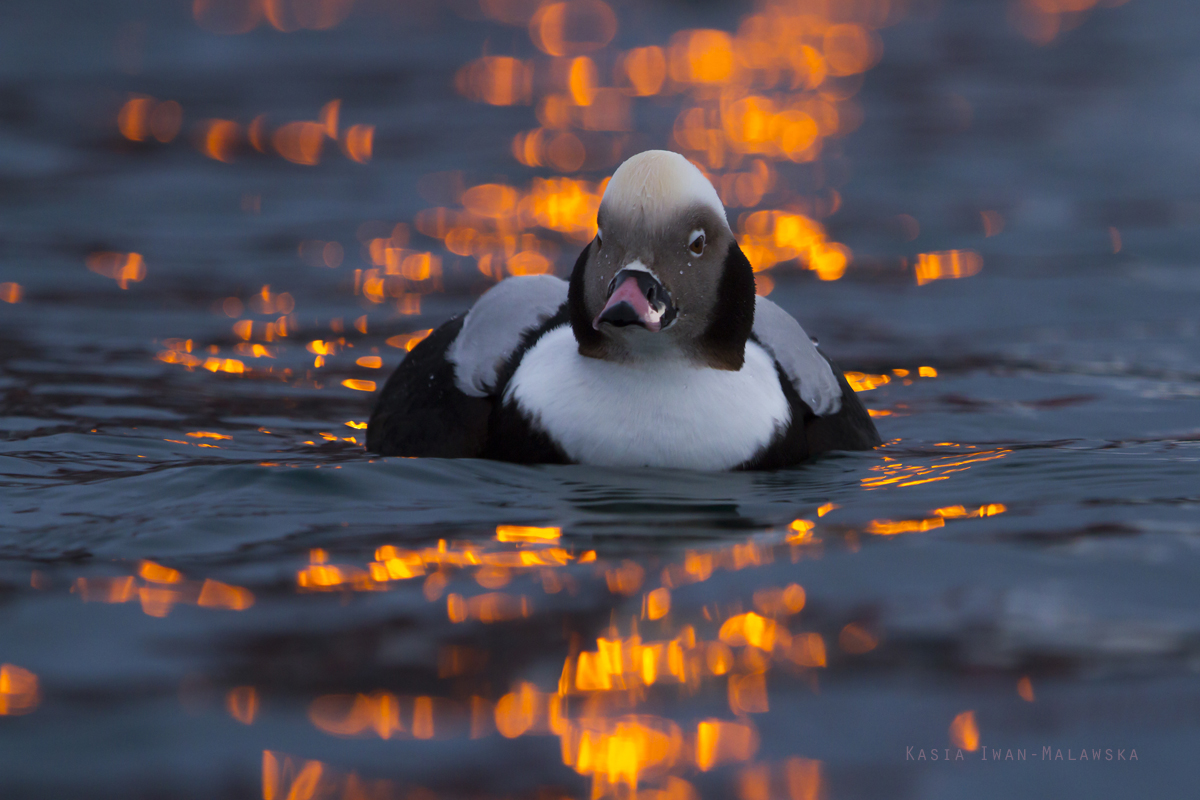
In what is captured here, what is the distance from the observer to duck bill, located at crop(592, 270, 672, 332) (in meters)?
4.02

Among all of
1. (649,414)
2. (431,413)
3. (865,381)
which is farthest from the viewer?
(865,381)

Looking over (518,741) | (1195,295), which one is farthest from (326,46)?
(518,741)

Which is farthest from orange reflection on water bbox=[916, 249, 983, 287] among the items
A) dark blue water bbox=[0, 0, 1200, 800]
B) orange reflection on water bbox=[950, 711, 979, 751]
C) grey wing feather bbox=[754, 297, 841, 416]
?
orange reflection on water bbox=[950, 711, 979, 751]

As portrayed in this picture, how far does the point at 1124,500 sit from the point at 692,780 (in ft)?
7.59

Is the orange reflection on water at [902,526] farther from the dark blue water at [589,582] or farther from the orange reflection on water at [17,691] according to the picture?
the orange reflection on water at [17,691]

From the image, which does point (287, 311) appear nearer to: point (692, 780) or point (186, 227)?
point (186, 227)

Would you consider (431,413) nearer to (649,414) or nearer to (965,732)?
(649,414)

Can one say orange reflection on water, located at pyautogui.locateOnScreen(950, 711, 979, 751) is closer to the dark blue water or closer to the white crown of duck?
the dark blue water

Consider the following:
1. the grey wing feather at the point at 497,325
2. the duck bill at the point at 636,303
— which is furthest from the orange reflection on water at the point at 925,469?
the grey wing feather at the point at 497,325

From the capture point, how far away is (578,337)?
14.9 feet

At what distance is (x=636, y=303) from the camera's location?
4.05m

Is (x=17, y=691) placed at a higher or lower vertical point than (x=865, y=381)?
lower

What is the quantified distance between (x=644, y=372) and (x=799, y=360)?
0.83 metres

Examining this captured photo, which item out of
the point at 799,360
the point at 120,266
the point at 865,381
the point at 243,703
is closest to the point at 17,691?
the point at 243,703
